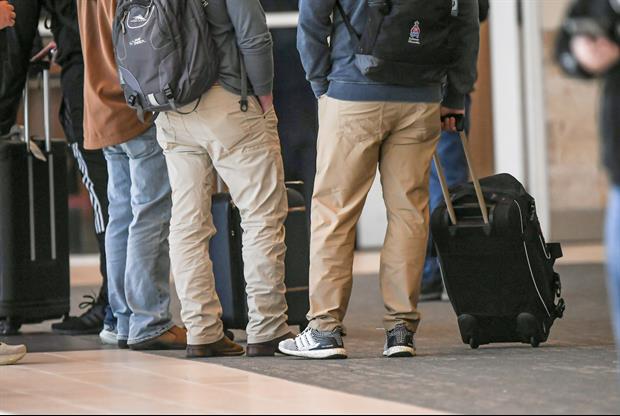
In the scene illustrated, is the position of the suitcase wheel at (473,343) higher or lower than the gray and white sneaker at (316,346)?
lower

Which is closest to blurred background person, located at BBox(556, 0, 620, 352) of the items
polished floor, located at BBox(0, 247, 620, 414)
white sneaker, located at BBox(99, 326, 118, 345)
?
polished floor, located at BBox(0, 247, 620, 414)

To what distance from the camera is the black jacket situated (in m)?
3.11

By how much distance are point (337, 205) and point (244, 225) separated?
0.36 meters

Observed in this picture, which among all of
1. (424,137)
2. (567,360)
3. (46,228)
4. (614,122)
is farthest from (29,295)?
(614,122)

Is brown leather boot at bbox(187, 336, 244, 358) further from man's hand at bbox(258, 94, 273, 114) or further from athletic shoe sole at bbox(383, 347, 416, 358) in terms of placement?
man's hand at bbox(258, 94, 273, 114)

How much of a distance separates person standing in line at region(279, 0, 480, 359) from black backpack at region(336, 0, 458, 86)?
0.03 metres

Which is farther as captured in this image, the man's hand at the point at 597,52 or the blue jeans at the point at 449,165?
the blue jeans at the point at 449,165

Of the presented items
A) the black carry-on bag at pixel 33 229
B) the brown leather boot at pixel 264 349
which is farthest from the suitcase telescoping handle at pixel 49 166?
the brown leather boot at pixel 264 349

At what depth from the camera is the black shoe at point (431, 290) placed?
24.7 ft

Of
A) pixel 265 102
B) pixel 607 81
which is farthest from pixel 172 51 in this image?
pixel 607 81

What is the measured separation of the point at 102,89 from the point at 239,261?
86 cm

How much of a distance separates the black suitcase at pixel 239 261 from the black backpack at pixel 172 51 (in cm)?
70

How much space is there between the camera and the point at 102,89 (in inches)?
221

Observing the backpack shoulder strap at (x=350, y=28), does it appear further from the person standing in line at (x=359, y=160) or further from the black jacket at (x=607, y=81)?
the black jacket at (x=607, y=81)
